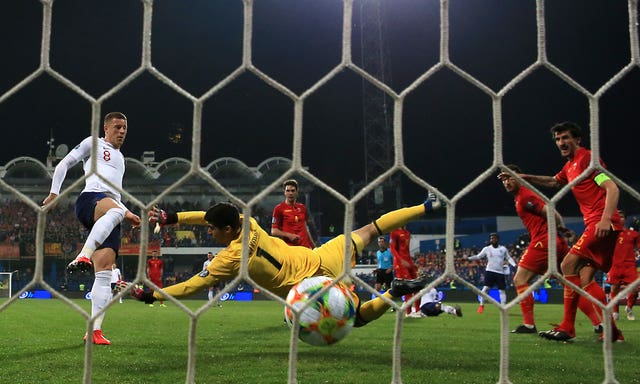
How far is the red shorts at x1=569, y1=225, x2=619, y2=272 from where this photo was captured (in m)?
3.44

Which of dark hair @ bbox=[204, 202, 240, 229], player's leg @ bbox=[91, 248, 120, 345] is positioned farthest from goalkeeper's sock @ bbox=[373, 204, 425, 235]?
player's leg @ bbox=[91, 248, 120, 345]

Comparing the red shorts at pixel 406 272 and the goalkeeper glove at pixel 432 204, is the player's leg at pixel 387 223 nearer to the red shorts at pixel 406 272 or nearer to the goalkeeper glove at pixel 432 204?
the goalkeeper glove at pixel 432 204

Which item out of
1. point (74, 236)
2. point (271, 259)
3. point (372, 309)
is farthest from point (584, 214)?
point (74, 236)

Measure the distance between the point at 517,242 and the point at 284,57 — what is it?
12666 millimetres

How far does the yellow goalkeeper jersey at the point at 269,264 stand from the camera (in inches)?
112

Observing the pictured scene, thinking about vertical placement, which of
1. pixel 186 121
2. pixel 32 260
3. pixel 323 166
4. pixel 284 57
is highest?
pixel 284 57

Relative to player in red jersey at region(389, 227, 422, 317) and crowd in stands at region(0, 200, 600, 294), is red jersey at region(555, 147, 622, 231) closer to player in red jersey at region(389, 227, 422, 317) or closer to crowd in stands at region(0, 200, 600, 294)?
player in red jersey at region(389, 227, 422, 317)

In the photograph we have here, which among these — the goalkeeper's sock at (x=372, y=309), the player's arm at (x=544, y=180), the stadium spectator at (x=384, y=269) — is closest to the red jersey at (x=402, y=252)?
the stadium spectator at (x=384, y=269)

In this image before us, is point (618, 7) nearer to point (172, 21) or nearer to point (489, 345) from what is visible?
point (172, 21)

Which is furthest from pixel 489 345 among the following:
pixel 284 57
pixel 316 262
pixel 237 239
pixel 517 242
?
pixel 284 57

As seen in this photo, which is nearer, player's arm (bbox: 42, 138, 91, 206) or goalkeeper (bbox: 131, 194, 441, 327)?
goalkeeper (bbox: 131, 194, 441, 327)

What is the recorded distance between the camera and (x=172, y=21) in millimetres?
23812

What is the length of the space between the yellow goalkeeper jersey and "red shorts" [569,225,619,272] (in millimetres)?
1272

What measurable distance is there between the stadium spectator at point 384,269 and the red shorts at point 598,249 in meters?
5.62
